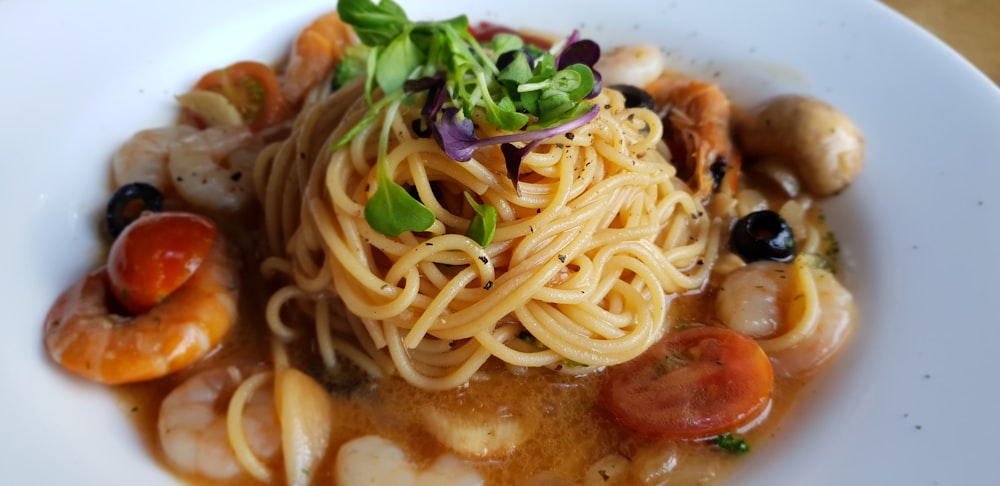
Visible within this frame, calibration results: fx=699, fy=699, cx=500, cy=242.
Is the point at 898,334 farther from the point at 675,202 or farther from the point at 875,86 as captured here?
the point at 875,86

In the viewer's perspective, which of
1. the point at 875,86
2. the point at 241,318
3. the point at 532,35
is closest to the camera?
the point at 241,318

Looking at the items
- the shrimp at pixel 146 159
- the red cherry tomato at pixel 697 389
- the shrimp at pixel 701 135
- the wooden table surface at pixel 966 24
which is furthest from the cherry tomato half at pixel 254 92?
the wooden table surface at pixel 966 24

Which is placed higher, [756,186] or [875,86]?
[875,86]

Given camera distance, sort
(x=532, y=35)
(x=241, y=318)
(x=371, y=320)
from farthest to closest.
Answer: (x=532, y=35)
(x=241, y=318)
(x=371, y=320)

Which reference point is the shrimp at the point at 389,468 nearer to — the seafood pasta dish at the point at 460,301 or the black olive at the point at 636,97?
the seafood pasta dish at the point at 460,301

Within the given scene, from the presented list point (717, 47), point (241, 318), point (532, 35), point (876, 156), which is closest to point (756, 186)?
point (876, 156)

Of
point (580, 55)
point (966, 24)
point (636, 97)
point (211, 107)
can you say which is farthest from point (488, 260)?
point (966, 24)
